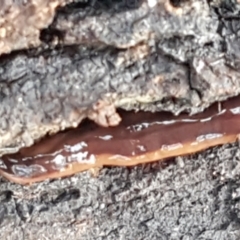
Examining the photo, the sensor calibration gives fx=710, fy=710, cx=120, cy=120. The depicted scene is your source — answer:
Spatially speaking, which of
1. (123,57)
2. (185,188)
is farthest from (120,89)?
(185,188)

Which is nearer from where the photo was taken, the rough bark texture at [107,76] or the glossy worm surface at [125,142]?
the rough bark texture at [107,76]

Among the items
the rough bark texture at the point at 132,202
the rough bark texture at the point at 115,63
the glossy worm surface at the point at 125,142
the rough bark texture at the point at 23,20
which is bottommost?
the rough bark texture at the point at 132,202

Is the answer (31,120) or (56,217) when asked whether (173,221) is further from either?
(31,120)


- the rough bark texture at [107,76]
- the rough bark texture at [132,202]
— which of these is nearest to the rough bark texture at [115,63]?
the rough bark texture at [107,76]

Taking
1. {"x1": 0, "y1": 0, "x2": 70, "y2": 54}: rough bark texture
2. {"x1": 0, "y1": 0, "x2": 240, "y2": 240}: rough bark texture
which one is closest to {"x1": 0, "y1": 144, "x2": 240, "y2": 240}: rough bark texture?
{"x1": 0, "y1": 0, "x2": 240, "y2": 240}: rough bark texture

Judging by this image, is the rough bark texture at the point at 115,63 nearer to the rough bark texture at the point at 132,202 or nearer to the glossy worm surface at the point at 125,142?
the glossy worm surface at the point at 125,142

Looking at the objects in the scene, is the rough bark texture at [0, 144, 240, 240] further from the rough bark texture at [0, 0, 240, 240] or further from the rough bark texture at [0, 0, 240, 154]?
the rough bark texture at [0, 0, 240, 154]

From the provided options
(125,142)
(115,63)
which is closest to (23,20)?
(115,63)
